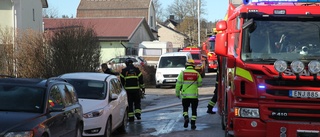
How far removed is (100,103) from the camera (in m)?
10.6

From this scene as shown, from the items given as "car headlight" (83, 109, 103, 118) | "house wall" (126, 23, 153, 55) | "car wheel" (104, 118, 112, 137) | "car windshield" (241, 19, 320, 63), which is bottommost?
"car wheel" (104, 118, 112, 137)

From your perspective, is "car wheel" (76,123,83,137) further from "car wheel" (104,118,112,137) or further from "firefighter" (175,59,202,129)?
"firefighter" (175,59,202,129)

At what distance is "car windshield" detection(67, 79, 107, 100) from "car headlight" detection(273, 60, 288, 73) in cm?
449

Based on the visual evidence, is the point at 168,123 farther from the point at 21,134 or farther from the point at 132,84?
the point at 21,134

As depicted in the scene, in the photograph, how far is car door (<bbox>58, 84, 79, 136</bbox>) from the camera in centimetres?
862

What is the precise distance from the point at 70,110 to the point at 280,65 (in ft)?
12.5

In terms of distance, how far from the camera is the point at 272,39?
8.24 meters

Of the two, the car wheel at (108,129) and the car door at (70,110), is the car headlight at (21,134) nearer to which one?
the car door at (70,110)

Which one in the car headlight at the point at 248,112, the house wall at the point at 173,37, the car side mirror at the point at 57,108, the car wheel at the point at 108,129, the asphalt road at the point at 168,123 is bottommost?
the asphalt road at the point at 168,123

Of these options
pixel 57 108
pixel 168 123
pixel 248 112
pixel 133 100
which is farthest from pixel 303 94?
pixel 133 100

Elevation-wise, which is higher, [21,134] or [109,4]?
[109,4]

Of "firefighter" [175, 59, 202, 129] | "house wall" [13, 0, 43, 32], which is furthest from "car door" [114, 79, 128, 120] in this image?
"house wall" [13, 0, 43, 32]

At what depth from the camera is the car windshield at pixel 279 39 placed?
812 centimetres

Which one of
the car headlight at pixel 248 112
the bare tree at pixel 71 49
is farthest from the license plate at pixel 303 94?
the bare tree at pixel 71 49
